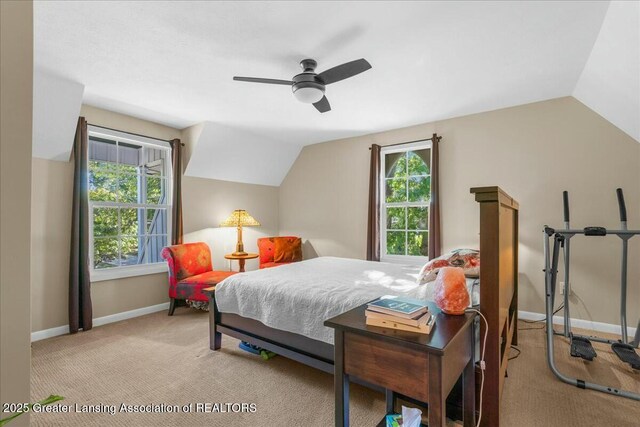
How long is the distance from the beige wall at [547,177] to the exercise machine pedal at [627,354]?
2.74ft

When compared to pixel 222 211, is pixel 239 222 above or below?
below

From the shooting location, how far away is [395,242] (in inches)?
178

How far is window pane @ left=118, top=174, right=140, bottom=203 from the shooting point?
3.83 metres

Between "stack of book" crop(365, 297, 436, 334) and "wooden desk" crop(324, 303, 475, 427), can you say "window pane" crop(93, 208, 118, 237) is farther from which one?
"stack of book" crop(365, 297, 436, 334)

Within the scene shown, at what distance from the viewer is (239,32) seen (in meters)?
2.13

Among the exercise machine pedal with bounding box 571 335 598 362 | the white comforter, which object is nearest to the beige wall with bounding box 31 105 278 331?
the white comforter

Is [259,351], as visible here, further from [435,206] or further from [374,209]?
[435,206]

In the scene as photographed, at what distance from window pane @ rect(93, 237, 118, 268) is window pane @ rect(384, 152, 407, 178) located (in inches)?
151

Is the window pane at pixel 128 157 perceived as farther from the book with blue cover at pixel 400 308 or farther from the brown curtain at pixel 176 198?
the book with blue cover at pixel 400 308

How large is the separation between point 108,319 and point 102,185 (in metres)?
1.60

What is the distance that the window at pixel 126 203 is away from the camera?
3580 millimetres

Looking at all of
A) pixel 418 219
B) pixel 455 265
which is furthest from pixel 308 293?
pixel 418 219

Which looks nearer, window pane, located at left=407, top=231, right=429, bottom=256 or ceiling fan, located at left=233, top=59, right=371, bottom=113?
ceiling fan, located at left=233, top=59, right=371, bottom=113

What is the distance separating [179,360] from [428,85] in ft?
11.3
